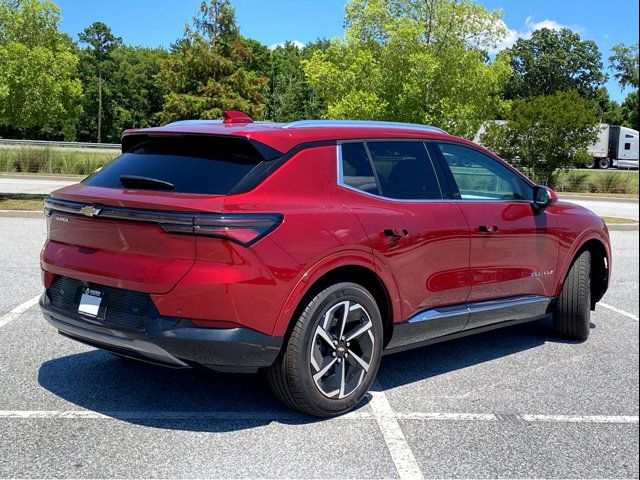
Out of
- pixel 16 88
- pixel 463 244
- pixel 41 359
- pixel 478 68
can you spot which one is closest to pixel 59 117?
pixel 16 88

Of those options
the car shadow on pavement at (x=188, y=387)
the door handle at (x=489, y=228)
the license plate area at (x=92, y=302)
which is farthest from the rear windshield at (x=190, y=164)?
the door handle at (x=489, y=228)

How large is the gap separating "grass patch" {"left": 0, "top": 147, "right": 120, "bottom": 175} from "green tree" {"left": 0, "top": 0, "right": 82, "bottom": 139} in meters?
9.03

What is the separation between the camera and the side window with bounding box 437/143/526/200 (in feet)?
16.4

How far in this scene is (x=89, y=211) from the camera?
12.6 ft

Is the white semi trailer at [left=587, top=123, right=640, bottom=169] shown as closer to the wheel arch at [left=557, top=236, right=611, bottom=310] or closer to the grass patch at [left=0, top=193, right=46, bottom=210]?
the grass patch at [left=0, top=193, right=46, bottom=210]

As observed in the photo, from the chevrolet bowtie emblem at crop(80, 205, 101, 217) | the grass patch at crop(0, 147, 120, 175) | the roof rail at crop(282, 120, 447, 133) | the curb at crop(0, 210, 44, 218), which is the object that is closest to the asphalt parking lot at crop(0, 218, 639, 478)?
the chevrolet bowtie emblem at crop(80, 205, 101, 217)

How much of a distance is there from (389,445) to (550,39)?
90.1 m

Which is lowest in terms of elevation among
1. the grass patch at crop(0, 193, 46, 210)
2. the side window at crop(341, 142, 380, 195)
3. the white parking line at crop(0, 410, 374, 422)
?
the white parking line at crop(0, 410, 374, 422)

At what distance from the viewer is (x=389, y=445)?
3.63 meters

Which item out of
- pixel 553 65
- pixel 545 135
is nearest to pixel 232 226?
pixel 545 135

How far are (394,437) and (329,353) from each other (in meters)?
0.61

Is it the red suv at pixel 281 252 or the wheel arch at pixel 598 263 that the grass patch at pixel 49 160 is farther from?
the red suv at pixel 281 252

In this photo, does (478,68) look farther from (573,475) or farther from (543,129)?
(573,475)

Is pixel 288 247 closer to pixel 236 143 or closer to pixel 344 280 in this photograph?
pixel 344 280
